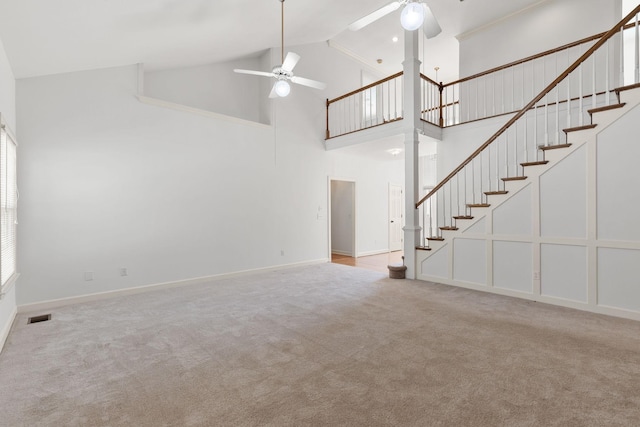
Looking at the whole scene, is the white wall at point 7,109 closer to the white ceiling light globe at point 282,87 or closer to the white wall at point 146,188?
the white wall at point 146,188

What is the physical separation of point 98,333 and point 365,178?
6582mm

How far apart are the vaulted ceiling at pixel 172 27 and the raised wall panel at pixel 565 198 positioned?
158 inches

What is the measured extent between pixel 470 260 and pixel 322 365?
10.5 feet

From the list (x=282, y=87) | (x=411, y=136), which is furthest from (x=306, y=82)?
(x=411, y=136)

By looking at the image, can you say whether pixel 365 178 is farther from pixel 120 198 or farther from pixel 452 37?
pixel 120 198

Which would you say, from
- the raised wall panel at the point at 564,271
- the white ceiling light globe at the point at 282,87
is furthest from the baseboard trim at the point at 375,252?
the white ceiling light globe at the point at 282,87

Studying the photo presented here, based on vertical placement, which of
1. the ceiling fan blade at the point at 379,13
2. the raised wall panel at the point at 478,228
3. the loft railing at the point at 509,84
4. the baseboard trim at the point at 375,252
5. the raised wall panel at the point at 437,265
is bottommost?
the baseboard trim at the point at 375,252

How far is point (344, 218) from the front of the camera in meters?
8.56

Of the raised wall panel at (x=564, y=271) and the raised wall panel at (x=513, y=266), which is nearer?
the raised wall panel at (x=564, y=271)

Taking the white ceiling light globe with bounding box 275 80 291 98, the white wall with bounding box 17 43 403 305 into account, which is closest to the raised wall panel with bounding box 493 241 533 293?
the white ceiling light globe with bounding box 275 80 291 98

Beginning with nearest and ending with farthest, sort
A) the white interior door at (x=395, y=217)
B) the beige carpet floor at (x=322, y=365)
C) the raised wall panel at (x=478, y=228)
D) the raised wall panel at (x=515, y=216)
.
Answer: the beige carpet floor at (x=322, y=365), the raised wall panel at (x=515, y=216), the raised wall panel at (x=478, y=228), the white interior door at (x=395, y=217)

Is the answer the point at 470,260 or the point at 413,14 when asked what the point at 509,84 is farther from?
the point at 413,14

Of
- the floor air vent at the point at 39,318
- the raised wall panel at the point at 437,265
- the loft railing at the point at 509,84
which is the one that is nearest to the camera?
the floor air vent at the point at 39,318

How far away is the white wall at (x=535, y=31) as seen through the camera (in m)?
5.33
